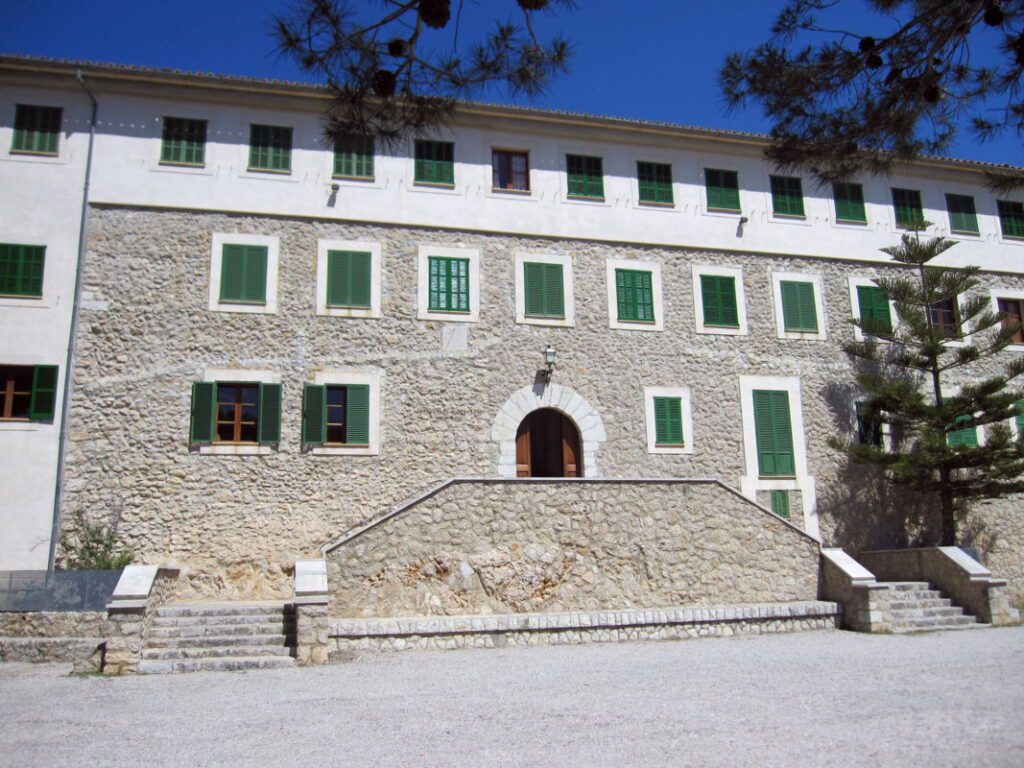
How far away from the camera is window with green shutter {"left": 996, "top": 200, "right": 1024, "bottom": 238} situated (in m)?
20.4

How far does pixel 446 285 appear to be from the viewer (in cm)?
1678

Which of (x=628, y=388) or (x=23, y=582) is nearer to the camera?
(x=23, y=582)

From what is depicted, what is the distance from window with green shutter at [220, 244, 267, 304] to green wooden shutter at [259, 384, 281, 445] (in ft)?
5.34

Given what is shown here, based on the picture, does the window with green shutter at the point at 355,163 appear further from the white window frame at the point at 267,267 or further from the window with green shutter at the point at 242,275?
the window with green shutter at the point at 242,275

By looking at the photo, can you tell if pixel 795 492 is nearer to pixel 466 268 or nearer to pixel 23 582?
pixel 466 268

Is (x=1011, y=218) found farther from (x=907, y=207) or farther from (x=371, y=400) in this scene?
(x=371, y=400)

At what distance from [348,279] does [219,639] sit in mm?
7214

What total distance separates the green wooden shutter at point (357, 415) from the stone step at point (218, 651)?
4.93 meters

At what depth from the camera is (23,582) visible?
11.7 meters

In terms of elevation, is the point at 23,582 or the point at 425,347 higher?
the point at 425,347

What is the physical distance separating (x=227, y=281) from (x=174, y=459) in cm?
325

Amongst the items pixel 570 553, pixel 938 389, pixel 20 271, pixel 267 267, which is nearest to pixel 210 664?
pixel 570 553

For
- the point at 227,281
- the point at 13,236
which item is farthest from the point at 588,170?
the point at 13,236

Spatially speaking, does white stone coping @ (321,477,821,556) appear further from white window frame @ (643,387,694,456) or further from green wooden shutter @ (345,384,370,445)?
white window frame @ (643,387,694,456)
